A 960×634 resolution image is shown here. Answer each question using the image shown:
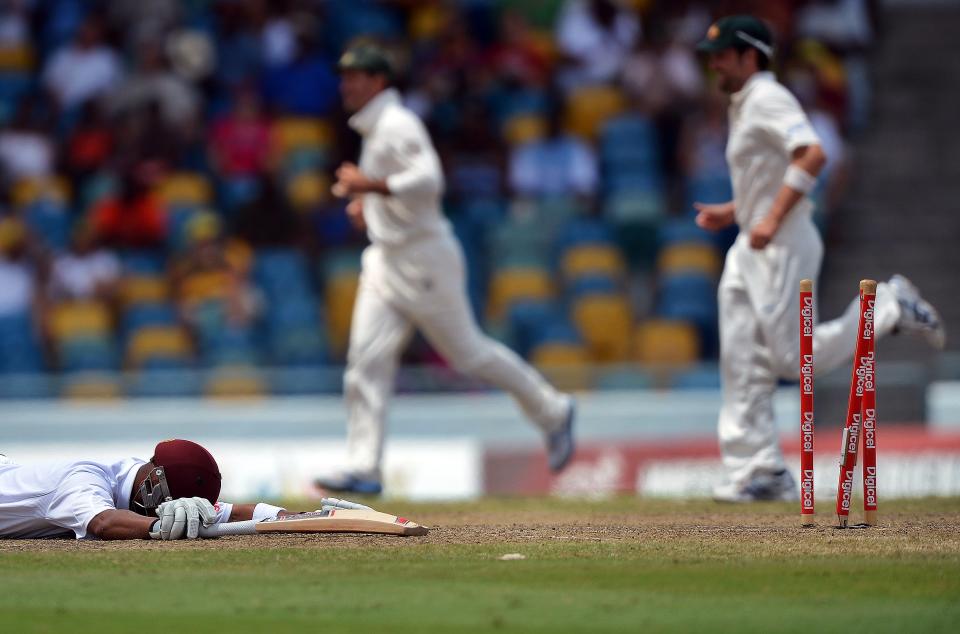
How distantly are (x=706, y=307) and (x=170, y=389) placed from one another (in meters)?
5.45

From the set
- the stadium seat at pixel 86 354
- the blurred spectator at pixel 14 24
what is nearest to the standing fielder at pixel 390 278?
the stadium seat at pixel 86 354

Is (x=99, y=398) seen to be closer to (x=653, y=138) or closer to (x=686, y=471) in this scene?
(x=686, y=471)

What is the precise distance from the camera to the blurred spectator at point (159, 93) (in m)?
20.2

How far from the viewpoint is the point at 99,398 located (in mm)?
16516

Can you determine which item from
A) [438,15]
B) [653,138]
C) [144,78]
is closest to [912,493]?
[653,138]

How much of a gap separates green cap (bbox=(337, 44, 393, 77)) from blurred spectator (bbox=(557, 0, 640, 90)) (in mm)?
7966

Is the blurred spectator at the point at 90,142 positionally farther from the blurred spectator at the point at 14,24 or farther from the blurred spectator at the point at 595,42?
the blurred spectator at the point at 595,42

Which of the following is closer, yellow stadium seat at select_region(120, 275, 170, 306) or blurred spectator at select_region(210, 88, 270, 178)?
yellow stadium seat at select_region(120, 275, 170, 306)

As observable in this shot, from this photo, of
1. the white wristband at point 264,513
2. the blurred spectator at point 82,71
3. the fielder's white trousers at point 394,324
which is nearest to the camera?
the white wristband at point 264,513

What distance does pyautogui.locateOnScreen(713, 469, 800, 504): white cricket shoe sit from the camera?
10.3m

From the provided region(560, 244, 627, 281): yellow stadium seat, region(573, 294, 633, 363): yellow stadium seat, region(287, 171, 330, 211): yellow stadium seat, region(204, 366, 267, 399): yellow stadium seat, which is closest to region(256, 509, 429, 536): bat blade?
region(204, 366, 267, 399): yellow stadium seat

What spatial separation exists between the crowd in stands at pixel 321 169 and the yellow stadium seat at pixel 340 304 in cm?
2

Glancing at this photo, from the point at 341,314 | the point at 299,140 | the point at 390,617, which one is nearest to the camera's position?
the point at 390,617

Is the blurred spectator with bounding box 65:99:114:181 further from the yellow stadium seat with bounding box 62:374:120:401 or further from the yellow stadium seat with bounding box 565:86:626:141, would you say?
the yellow stadium seat with bounding box 565:86:626:141
